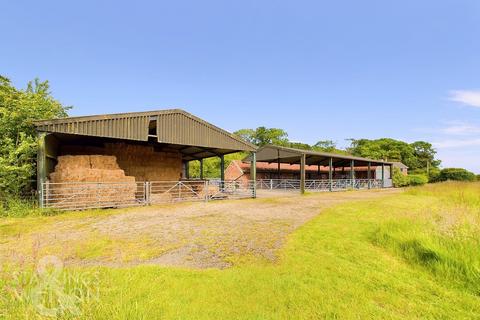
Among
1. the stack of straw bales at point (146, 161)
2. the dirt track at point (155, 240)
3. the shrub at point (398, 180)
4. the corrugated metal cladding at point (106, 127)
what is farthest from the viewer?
the shrub at point (398, 180)

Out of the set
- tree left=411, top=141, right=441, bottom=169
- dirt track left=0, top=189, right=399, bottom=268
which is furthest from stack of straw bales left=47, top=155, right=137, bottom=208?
tree left=411, top=141, right=441, bottom=169

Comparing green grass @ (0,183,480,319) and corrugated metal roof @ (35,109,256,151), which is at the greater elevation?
corrugated metal roof @ (35,109,256,151)

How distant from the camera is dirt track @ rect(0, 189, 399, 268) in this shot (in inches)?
180

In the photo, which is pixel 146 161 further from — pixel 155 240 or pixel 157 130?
pixel 155 240

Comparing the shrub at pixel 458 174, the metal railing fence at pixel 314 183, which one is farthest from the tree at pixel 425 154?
the metal railing fence at pixel 314 183

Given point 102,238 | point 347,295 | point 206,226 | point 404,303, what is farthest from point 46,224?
point 404,303

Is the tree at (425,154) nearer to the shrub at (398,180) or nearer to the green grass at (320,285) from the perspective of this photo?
the shrub at (398,180)

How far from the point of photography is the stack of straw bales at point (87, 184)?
1005 centimetres

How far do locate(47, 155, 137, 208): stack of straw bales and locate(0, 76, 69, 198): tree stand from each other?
3.40 ft

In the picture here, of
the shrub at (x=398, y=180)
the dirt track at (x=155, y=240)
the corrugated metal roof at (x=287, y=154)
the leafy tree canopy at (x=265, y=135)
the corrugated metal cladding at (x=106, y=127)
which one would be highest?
the leafy tree canopy at (x=265, y=135)

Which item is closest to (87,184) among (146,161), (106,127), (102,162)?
(102,162)

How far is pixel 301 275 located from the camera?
3.75 metres

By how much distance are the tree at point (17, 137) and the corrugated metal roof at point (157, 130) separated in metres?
1.32

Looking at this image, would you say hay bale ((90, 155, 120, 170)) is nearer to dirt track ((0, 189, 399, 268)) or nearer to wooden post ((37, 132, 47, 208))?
wooden post ((37, 132, 47, 208))
